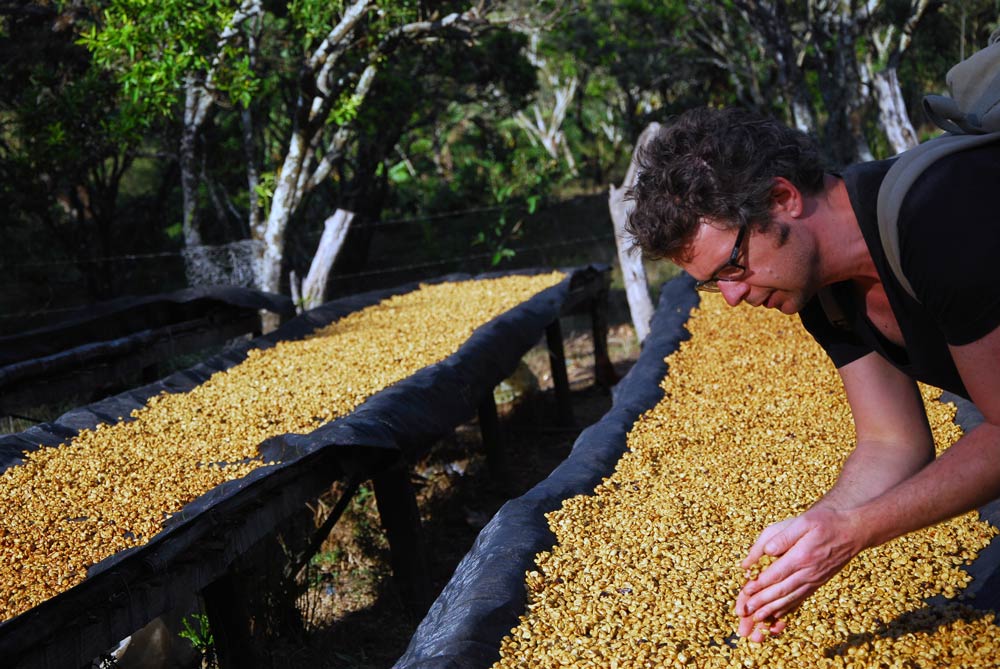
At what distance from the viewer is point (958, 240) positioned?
4.10 ft

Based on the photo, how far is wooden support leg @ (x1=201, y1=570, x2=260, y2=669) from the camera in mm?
3023

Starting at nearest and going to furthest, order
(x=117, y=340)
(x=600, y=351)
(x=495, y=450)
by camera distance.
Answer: (x=117, y=340)
(x=495, y=450)
(x=600, y=351)

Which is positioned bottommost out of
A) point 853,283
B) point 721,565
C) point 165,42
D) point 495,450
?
point 495,450

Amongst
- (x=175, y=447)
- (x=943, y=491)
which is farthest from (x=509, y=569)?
(x=175, y=447)

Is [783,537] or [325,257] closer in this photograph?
[783,537]

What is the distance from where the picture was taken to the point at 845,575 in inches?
90.4

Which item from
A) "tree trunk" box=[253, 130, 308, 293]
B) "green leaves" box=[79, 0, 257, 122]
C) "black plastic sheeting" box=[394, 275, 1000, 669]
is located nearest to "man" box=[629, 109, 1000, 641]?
"black plastic sheeting" box=[394, 275, 1000, 669]

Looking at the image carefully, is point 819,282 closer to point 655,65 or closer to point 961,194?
point 961,194

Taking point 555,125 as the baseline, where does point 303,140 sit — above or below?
below

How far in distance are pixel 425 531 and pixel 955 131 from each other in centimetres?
379

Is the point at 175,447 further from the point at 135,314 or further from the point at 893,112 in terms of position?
the point at 893,112

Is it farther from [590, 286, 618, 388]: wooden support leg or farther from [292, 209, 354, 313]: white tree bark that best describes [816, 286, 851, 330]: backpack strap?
[292, 209, 354, 313]: white tree bark

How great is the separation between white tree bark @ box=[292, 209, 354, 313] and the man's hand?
6.47 meters

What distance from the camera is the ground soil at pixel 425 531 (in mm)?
3693
